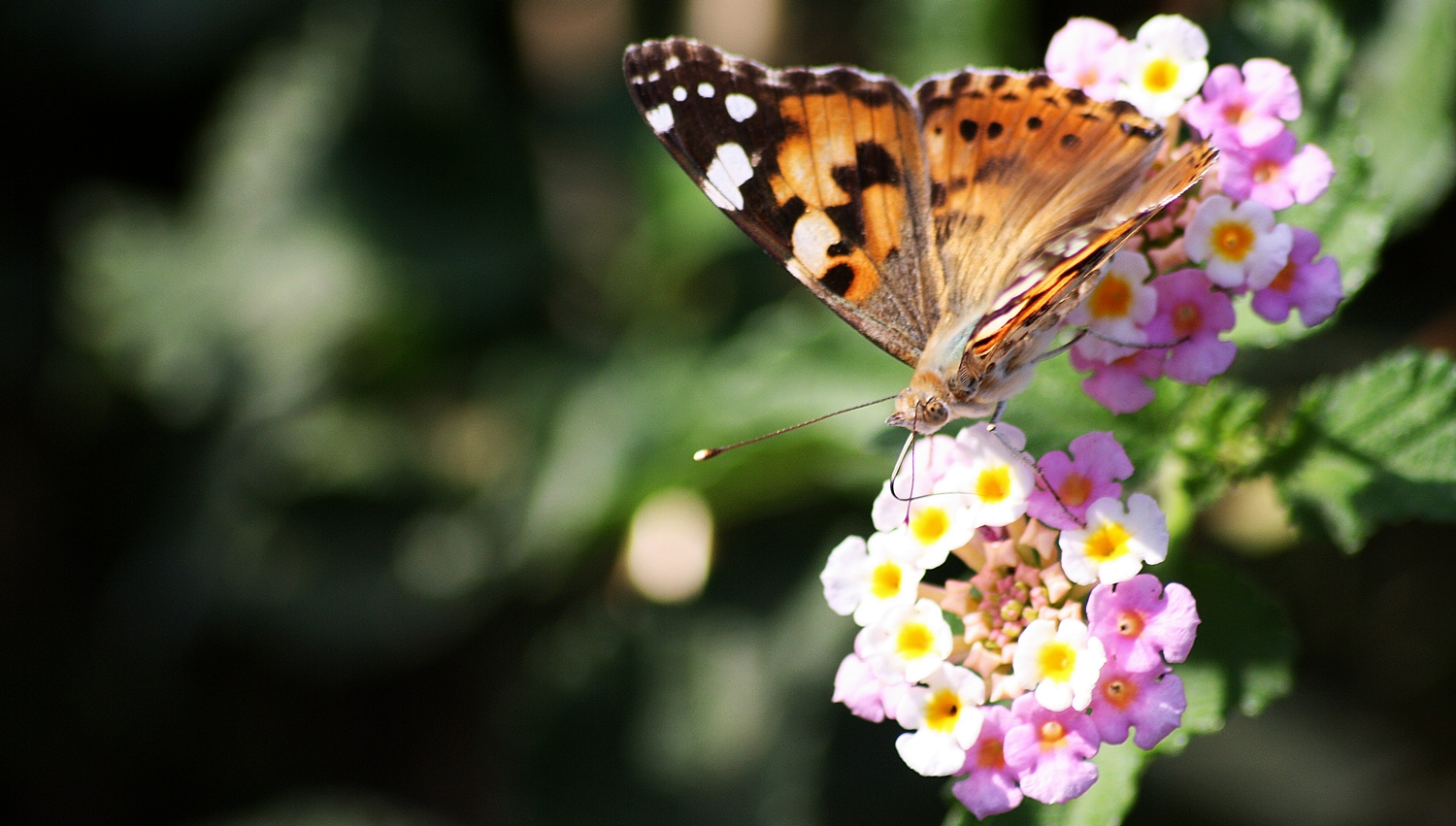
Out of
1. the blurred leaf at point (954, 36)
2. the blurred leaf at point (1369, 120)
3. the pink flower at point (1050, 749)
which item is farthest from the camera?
the blurred leaf at point (954, 36)

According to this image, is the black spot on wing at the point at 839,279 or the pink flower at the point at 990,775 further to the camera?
the black spot on wing at the point at 839,279

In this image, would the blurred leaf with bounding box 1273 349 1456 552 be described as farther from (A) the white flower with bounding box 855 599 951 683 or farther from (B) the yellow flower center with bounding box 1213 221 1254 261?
(A) the white flower with bounding box 855 599 951 683

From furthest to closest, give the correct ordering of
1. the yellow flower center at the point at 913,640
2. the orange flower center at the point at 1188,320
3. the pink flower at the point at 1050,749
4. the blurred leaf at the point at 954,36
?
the blurred leaf at the point at 954,36 < the orange flower center at the point at 1188,320 < the yellow flower center at the point at 913,640 < the pink flower at the point at 1050,749

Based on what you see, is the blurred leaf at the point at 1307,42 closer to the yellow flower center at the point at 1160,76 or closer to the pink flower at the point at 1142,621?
the yellow flower center at the point at 1160,76

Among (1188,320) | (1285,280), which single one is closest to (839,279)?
(1188,320)

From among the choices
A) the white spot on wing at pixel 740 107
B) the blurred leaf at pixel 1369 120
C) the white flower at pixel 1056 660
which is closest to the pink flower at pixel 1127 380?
the blurred leaf at pixel 1369 120

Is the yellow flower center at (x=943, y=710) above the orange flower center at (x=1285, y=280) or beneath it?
beneath

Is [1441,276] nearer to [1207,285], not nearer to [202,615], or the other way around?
[1207,285]

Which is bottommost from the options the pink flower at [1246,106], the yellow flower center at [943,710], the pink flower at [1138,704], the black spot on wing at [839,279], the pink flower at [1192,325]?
the yellow flower center at [943,710]
